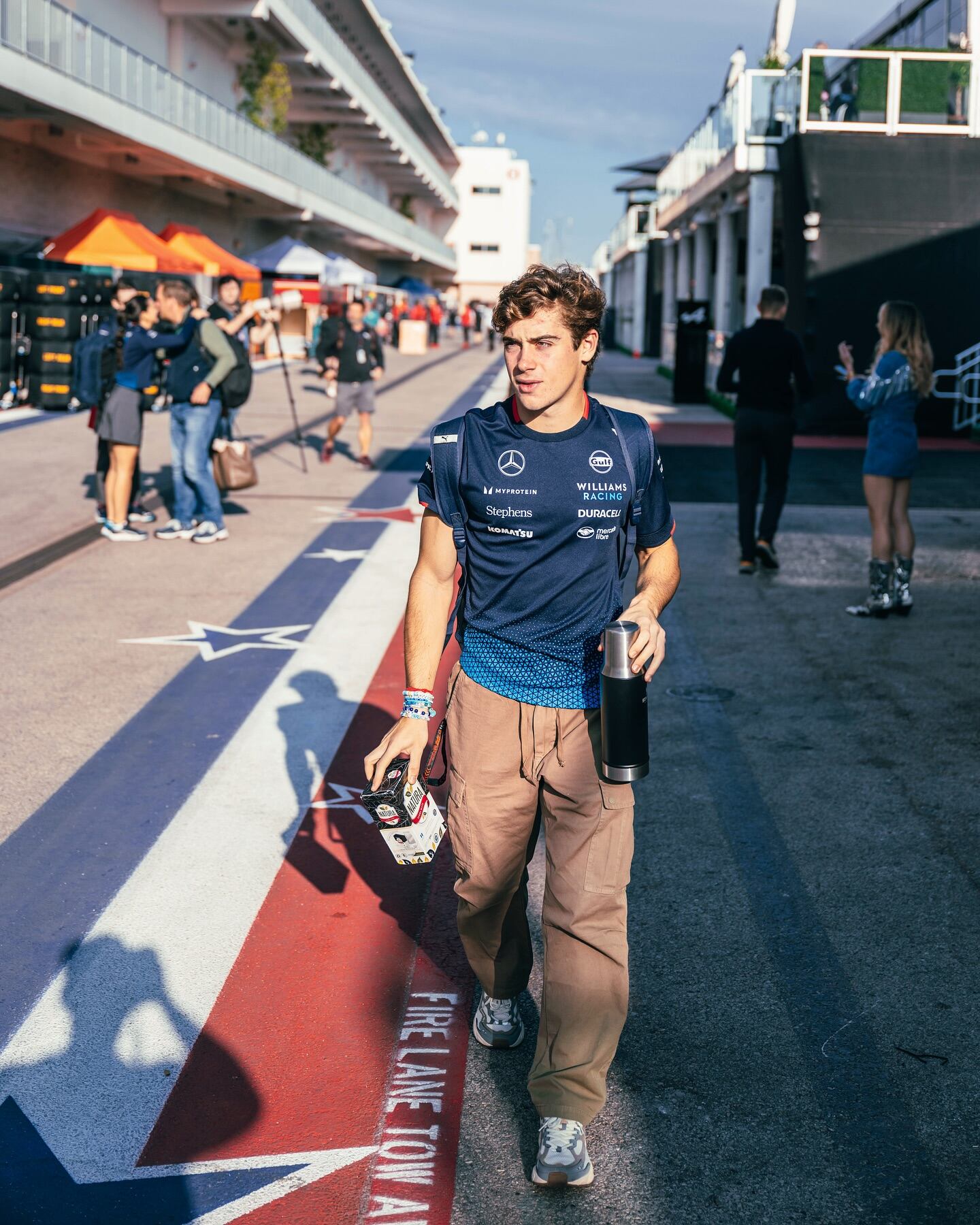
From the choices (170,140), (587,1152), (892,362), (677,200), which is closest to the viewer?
(587,1152)

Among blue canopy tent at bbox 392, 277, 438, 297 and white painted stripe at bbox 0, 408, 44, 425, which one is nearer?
white painted stripe at bbox 0, 408, 44, 425

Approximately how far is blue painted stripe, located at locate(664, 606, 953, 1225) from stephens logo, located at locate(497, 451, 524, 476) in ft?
5.61

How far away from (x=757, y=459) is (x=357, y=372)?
23.6ft

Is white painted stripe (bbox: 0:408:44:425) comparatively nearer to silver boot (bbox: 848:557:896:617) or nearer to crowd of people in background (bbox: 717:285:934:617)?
crowd of people in background (bbox: 717:285:934:617)

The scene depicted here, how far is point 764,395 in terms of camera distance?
9.97 m

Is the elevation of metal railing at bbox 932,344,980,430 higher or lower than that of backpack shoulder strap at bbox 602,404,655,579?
higher

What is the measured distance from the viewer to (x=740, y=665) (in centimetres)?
784

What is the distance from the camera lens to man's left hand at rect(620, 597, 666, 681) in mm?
3168

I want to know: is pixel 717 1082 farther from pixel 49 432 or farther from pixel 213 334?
pixel 49 432

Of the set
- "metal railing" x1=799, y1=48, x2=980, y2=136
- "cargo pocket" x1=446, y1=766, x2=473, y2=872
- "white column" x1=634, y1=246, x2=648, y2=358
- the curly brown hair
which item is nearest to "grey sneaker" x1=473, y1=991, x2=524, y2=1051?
"cargo pocket" x1=446, y1=766, x2=473, y2=872

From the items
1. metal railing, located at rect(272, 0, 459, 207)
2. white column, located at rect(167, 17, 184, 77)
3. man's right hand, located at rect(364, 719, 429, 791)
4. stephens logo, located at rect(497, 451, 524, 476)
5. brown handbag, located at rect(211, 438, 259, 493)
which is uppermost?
metal railing, located at rect(272, 0, 459, 207)

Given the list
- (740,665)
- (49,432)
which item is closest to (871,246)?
(49,432)

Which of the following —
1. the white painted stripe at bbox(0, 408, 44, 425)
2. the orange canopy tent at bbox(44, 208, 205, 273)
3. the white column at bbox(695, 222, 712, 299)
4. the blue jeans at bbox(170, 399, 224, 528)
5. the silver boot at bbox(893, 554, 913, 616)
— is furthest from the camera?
the white column at bbox(695, 222, 712, 299)

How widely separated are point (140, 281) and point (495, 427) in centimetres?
2481
